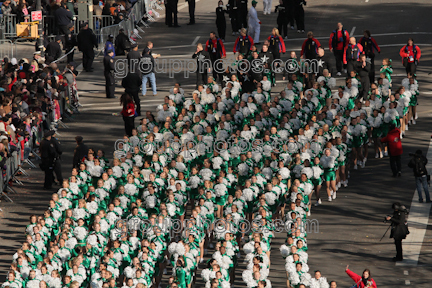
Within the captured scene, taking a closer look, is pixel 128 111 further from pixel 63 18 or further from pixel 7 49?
pixel 7 49

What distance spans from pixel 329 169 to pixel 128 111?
704 centimetres

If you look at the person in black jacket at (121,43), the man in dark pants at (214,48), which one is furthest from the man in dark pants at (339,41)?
the person in black jacket at (121,43)

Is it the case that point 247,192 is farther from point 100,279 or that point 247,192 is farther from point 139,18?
point 139,18

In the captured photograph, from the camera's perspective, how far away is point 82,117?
2995 cm

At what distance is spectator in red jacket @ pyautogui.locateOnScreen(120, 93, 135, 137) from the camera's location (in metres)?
27.4

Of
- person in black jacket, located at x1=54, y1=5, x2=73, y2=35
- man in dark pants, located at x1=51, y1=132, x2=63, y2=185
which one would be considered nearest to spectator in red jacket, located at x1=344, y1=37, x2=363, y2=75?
man in dark pants, located at x1=51, y1=132, x2=63, y2=185

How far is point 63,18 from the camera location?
112 feet

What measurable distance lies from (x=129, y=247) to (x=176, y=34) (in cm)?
1910

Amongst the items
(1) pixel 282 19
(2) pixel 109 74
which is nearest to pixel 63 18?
(2) pixel 109 74

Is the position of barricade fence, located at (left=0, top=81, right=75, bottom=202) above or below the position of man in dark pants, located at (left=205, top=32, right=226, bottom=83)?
below

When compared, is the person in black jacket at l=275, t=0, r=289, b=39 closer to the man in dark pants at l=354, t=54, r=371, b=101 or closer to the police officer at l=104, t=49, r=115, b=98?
the man in dark pants at l=354, t=54, r=371, b=101

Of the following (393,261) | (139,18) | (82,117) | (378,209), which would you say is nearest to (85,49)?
(82,117)

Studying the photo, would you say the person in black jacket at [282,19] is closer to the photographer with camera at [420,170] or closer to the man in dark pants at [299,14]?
the man in dark pants at [299,14]

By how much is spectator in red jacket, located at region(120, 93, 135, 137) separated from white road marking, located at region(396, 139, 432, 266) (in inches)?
364
